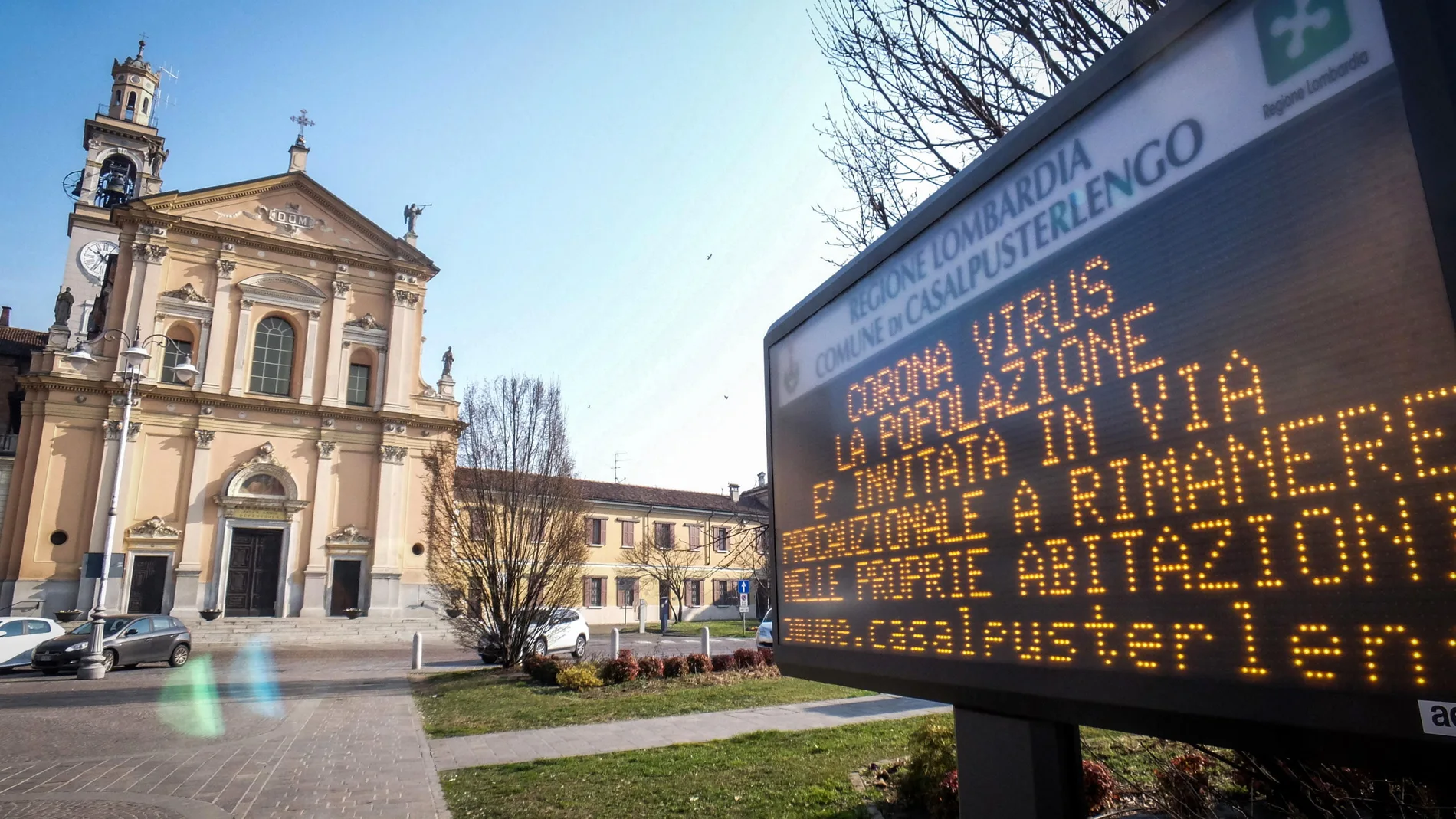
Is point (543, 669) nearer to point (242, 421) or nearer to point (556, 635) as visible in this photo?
point (556, 635)

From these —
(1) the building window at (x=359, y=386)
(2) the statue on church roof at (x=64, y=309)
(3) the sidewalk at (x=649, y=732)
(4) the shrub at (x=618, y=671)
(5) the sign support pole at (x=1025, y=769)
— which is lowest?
(3) the sidewalk at (x=649, y=732)

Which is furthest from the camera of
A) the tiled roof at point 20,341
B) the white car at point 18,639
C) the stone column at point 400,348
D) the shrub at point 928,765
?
the tiled roof at point 20,341

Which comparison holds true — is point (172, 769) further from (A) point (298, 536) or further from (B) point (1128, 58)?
(A) point (298, 536)

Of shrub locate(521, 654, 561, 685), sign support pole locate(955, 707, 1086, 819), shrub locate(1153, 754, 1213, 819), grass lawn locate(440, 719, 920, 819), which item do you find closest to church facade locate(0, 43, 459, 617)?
shrub locate(521, 654, 561, 685)

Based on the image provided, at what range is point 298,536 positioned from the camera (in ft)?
105

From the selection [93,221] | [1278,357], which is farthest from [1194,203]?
[93,221]

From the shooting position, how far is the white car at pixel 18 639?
1838cm

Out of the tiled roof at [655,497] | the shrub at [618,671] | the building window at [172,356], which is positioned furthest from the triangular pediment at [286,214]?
the shrub at [618,671]

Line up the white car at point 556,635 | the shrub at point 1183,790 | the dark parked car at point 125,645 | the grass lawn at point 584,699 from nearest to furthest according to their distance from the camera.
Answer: the shrub at point 1183,790
the grass lawn at point 584,699
the dark parked car at point 125,645
the white car at point 556,635

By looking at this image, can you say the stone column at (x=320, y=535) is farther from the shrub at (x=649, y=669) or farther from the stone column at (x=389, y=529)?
the shrub at (x=649, y=669)

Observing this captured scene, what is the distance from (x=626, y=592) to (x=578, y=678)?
104 feet

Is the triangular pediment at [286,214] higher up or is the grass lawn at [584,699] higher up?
the triangular pediment at [286,214]

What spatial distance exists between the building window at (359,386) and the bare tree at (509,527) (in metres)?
17.4

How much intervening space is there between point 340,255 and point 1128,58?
38303 mm
